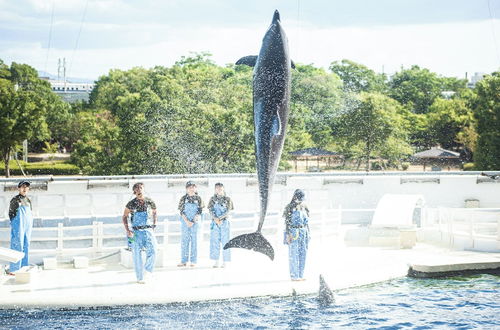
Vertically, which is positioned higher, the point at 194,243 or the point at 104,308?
the point at 194,243

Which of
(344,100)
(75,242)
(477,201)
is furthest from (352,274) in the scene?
(344,100)

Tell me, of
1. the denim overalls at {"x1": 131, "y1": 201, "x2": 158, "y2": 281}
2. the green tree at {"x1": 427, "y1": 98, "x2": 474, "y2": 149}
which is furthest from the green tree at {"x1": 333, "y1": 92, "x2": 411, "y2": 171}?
the denim overalls at {"x1": 131, "y1": 201, "x2": 158, "y2": 281}

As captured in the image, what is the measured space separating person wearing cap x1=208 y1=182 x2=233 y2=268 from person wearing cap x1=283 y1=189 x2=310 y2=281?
1.38m

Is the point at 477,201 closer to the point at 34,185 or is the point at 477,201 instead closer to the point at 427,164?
the point at 34,185

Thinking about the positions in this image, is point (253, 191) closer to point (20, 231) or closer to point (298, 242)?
point (298, 242)

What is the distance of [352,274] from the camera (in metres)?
11.8

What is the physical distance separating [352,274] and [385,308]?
4.57 ft

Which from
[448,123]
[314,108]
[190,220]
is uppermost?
[314,108]

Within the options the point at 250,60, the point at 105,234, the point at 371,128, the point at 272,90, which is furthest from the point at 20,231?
the point at 371,128

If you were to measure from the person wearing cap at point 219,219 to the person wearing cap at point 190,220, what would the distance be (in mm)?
252

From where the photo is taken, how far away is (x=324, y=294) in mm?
10453

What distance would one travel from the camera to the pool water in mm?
9375

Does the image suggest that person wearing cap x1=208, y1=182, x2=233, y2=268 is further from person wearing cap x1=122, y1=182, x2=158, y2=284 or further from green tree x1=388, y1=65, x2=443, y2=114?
green tree x1=388, y1=65, x2=443, y2=114

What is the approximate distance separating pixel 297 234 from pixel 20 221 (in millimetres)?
4558
